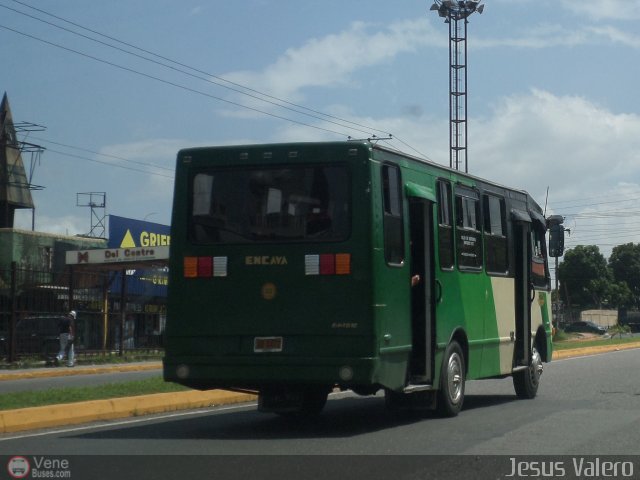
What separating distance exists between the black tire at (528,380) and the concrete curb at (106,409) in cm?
425

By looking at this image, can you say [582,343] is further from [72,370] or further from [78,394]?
[78,394]

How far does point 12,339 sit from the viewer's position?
29.5 meters

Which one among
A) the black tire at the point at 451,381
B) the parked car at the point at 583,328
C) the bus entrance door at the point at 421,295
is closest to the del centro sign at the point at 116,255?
the black tire at the point at 451,381

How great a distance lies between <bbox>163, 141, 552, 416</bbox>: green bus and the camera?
11453 mm

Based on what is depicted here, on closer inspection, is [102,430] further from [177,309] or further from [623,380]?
[623,380]

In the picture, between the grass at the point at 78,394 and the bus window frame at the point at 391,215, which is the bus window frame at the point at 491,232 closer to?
the bus window frame at the point at 391,215

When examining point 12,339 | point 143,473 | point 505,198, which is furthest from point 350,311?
point 12,339

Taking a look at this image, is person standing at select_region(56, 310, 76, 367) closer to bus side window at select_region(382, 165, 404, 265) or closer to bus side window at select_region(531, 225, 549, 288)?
bus side window at select_region(531, 225, 549, 288)

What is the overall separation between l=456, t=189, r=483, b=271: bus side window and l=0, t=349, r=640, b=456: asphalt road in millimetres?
2064

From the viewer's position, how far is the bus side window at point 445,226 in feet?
43.9

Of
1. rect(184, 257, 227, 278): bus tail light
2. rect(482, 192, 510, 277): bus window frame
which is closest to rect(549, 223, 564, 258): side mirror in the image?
rect(482, 192, 510, 277): bus window frame

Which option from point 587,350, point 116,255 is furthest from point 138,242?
point 587,350

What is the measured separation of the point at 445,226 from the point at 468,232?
1.00 metres

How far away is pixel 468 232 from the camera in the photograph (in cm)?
1448
